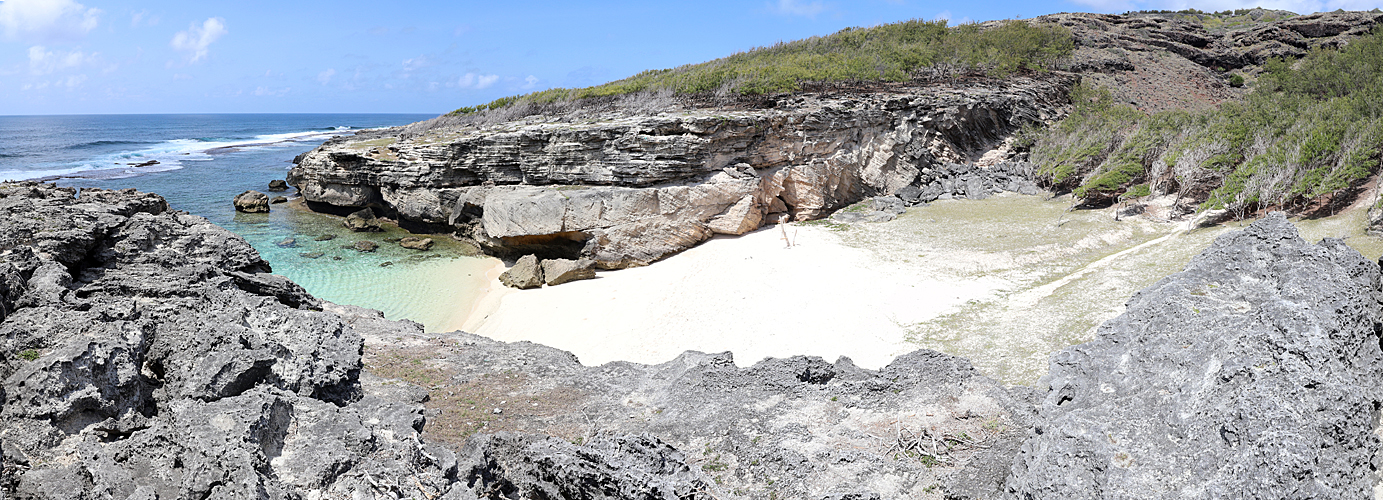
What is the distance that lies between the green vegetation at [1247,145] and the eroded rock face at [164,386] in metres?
15.9

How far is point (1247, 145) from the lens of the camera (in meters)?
16.3

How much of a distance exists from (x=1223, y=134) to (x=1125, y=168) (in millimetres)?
2332

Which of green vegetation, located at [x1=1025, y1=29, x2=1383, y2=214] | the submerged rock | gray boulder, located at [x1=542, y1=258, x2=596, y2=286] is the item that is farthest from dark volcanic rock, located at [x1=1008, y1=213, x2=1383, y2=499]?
the submerged rock

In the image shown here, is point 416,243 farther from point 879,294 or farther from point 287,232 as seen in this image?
point 879,294

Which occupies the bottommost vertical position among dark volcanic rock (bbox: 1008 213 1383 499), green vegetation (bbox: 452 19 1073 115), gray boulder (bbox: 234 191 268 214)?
dark volcanic rock (bbox: 1008 213 1383 499)

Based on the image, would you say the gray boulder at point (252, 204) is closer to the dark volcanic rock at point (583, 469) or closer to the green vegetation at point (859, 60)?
the green vegetation at point (859, 60)

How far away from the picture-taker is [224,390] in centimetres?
464

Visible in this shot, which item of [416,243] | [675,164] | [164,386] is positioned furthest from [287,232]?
[164,386]

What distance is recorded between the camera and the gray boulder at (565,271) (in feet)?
50.8

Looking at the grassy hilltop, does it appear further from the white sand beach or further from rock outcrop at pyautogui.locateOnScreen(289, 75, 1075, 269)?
rock outcrop at pyautogui.locateOnScreen(289, 75, 1075, 269)

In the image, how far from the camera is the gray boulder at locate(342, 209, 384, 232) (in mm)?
21734

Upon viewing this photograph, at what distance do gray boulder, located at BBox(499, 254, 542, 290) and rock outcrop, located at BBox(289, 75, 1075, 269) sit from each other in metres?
1.42

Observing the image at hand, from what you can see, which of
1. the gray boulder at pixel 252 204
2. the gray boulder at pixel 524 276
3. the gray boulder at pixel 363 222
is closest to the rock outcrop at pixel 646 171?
the gray boulder at pixel 363 222

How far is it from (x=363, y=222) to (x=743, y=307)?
15.6 meters
